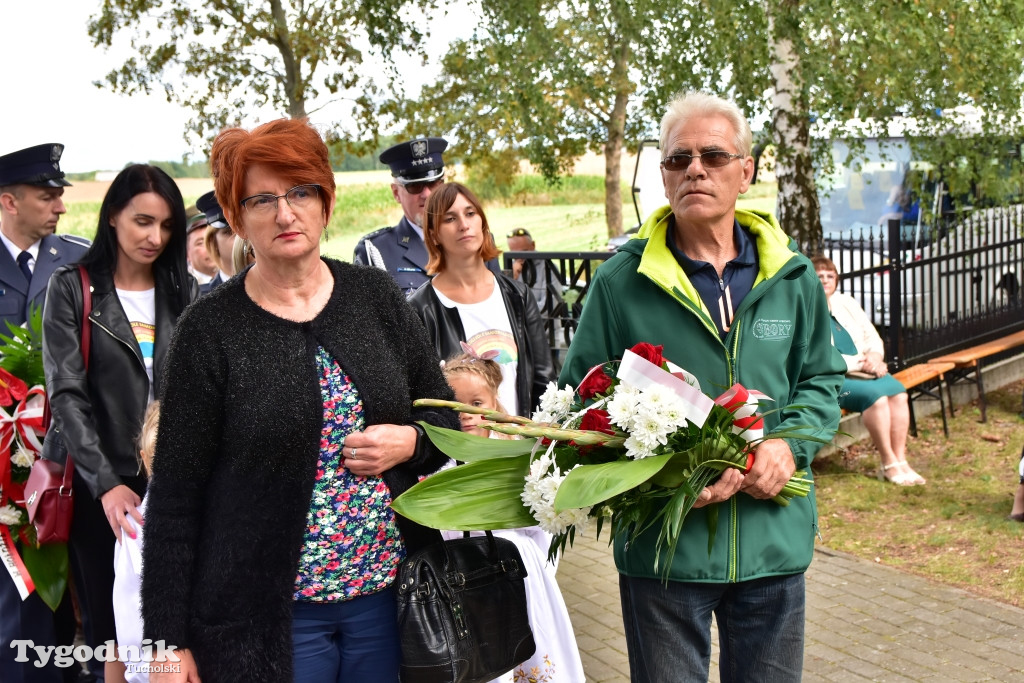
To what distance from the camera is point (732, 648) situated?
2857 millimetres

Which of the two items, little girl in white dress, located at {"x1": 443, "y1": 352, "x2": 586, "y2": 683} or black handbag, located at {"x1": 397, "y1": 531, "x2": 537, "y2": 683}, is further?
little girl in white dress, located at {"x1": 443, "y1": 352, "x2": 586, "y2": 683}

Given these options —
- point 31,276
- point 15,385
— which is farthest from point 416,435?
point 31,276

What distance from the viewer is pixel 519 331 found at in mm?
4559

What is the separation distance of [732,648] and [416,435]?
105cm

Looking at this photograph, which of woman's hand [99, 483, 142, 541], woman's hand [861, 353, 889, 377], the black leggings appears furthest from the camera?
woman's hand [861, 353, 889, 377]

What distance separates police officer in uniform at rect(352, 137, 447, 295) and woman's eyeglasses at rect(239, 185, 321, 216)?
2.72 m

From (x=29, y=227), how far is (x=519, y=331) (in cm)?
270

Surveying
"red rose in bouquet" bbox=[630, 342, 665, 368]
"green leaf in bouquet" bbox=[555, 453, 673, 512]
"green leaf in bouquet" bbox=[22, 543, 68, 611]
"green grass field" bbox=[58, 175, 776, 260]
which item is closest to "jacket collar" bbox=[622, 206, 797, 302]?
"red rose in bouquet" bbox=[630, 342, 665, 368]

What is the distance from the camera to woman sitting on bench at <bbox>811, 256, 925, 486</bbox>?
786 cm

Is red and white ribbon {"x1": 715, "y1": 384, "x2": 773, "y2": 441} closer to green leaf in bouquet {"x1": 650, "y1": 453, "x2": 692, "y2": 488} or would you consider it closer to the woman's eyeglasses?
green leaf in bouquet {"x1": 650, "y1": 453, "x2": 692, "y2": 488}

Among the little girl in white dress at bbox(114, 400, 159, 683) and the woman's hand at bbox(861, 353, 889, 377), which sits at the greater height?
the little girl in white dress at bbox(114, 400, 159, 683)

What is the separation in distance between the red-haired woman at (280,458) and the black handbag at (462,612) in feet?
0.31

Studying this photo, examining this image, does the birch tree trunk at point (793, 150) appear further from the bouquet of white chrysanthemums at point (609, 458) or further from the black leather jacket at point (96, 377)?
the bouquet of white chrysanthemums at point (609, 458)

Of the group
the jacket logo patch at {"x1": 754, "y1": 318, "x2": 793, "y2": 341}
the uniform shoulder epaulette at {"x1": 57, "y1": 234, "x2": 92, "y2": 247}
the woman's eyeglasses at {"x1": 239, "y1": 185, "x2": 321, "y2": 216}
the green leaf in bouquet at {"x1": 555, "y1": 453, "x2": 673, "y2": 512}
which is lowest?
the green leaf in bouquet at {"x1": 555, "y1": 453, "x2": 673, "y2": 512}
